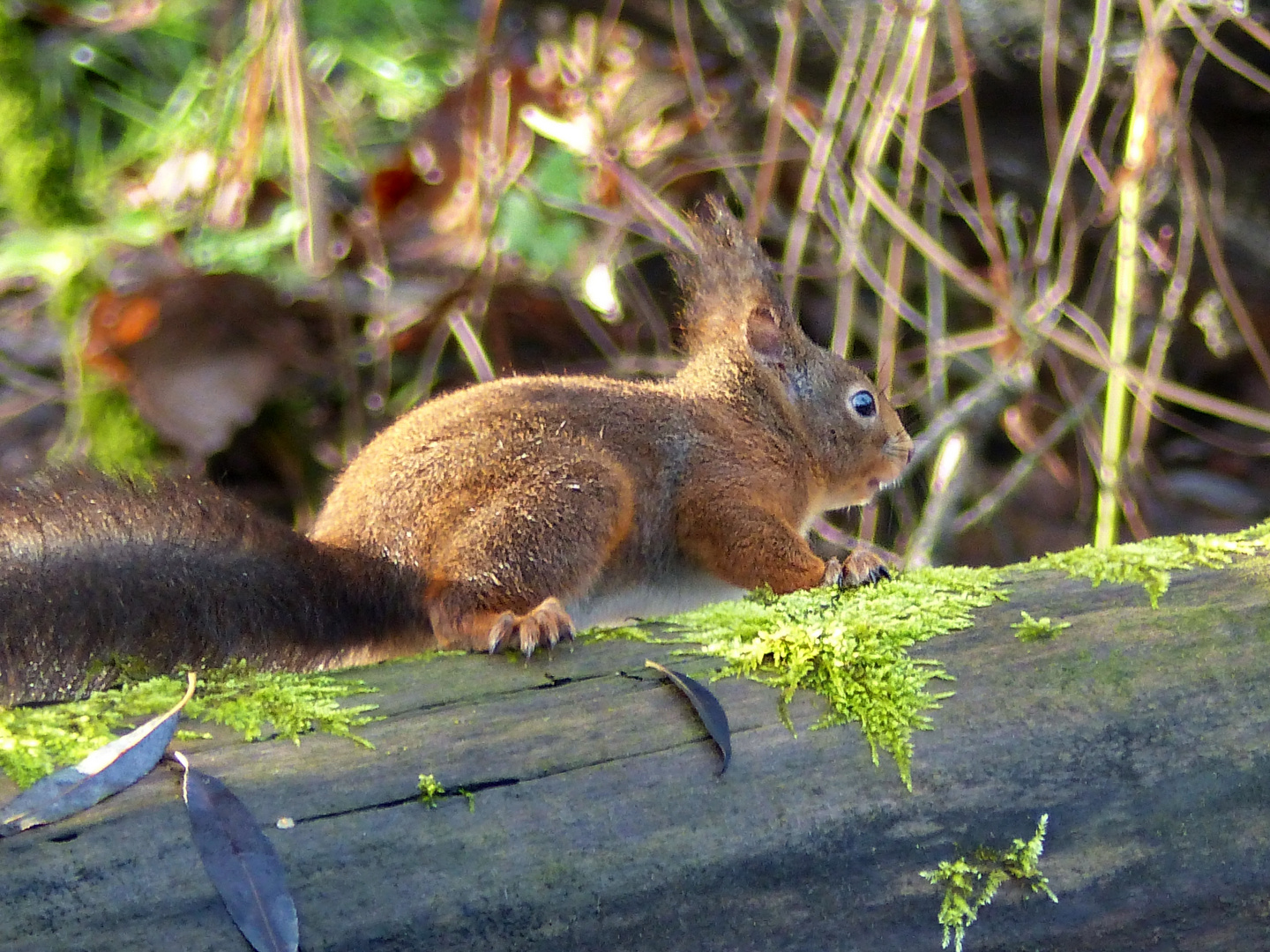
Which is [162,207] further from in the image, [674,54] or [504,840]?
[504,840]

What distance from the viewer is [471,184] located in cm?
390

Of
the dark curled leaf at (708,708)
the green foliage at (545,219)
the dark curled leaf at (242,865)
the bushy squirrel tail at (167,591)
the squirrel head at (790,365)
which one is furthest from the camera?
the green foliage at (545,219)

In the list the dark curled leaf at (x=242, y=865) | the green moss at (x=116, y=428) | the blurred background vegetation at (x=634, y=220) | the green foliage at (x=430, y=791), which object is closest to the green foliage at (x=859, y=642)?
the green foliage at (x=430, y=791)

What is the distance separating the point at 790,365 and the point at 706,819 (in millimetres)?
1359

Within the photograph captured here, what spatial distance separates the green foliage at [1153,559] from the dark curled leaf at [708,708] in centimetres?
54

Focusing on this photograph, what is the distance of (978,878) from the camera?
4.11 feet

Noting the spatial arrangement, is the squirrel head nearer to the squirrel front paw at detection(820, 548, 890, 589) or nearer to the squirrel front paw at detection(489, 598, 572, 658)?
the squirrel front paw at detection(820, 548, 890, 589)

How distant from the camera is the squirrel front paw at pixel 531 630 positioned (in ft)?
4.81

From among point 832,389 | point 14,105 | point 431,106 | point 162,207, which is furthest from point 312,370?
point 832,389

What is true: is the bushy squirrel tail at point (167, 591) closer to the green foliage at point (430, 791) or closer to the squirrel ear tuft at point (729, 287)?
the green foliage at point (430, 791)

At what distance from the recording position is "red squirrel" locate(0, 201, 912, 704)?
1489 millimetres

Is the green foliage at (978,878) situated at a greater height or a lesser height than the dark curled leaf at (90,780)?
→ greater

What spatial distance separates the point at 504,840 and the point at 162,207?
9.91 feet

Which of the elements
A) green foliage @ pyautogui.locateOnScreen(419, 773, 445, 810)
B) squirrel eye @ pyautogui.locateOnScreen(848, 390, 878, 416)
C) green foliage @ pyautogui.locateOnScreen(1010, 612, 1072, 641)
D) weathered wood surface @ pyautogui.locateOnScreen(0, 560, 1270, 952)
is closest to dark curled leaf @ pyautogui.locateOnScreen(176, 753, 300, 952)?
weathered wood surface @ pyautogui.locateOnScreen(0, 560, 1270, 952)
